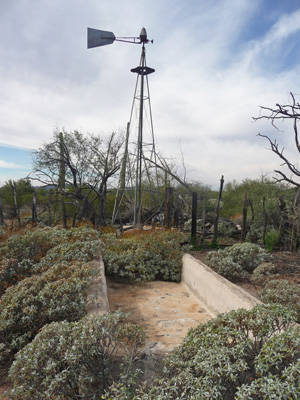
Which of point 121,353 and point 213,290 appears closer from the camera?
point 121,353

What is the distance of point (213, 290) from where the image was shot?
518 centimetres

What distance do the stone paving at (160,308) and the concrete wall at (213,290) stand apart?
0.14m

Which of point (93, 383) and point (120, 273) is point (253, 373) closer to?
point (93, 383)

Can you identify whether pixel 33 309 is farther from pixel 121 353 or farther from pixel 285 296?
pixel 285 296

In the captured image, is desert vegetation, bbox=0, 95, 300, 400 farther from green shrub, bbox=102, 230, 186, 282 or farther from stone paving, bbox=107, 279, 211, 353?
stone paving, bbox=107, 279, 211, 353

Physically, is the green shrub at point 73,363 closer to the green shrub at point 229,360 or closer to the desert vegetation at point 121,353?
the desert vegetation at point 121,353

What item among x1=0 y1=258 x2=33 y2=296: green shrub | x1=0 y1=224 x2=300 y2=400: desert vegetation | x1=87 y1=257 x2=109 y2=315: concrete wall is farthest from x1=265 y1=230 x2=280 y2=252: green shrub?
x1=0 y1=224 x2=300 y2=400: desert vegetation

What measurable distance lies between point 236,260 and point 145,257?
7.27ft

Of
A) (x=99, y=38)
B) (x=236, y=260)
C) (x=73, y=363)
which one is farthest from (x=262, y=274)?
(x=99, y=38)

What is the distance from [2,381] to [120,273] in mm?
3543

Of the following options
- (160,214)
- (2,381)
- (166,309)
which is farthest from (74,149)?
(2,381)

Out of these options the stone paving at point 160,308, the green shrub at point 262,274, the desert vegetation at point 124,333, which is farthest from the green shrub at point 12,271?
the green shrub at point 262,274

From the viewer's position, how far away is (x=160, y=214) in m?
12.0

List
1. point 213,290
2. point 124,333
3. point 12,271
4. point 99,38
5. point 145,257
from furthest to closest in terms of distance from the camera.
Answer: point 99,38, point 145,257, point 12,271, point 213,290, point 124,333
